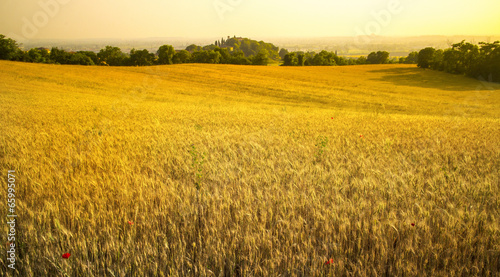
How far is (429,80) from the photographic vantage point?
42562 mm

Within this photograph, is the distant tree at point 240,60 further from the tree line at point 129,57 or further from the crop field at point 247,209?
the crop field at point 247,209

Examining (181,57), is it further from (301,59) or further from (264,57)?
(301,59)

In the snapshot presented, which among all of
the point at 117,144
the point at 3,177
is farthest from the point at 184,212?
the point at 117,144

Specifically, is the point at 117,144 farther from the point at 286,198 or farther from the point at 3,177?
the point at 286,198

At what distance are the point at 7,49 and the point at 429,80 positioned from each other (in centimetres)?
7522

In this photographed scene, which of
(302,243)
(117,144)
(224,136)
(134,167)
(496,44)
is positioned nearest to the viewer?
(302,243)

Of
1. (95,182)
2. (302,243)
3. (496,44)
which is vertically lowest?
(302,243)

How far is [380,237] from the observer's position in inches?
83.8

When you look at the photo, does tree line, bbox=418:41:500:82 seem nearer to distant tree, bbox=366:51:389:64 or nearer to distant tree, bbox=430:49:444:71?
distant tree, bbox=430:49:444:71

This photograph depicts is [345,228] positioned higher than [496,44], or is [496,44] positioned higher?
[496,44]

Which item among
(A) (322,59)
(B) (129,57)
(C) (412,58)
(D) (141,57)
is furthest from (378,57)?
(B) (129,57)

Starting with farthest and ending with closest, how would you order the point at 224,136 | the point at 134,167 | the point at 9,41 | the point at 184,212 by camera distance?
the point at 9,41, the point at 224,136, the point at 134,167, the point at 184,212

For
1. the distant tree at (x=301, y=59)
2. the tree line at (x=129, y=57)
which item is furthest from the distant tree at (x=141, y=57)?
the distant tree at (x=301, y=59)

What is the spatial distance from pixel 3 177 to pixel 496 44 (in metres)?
64.2
